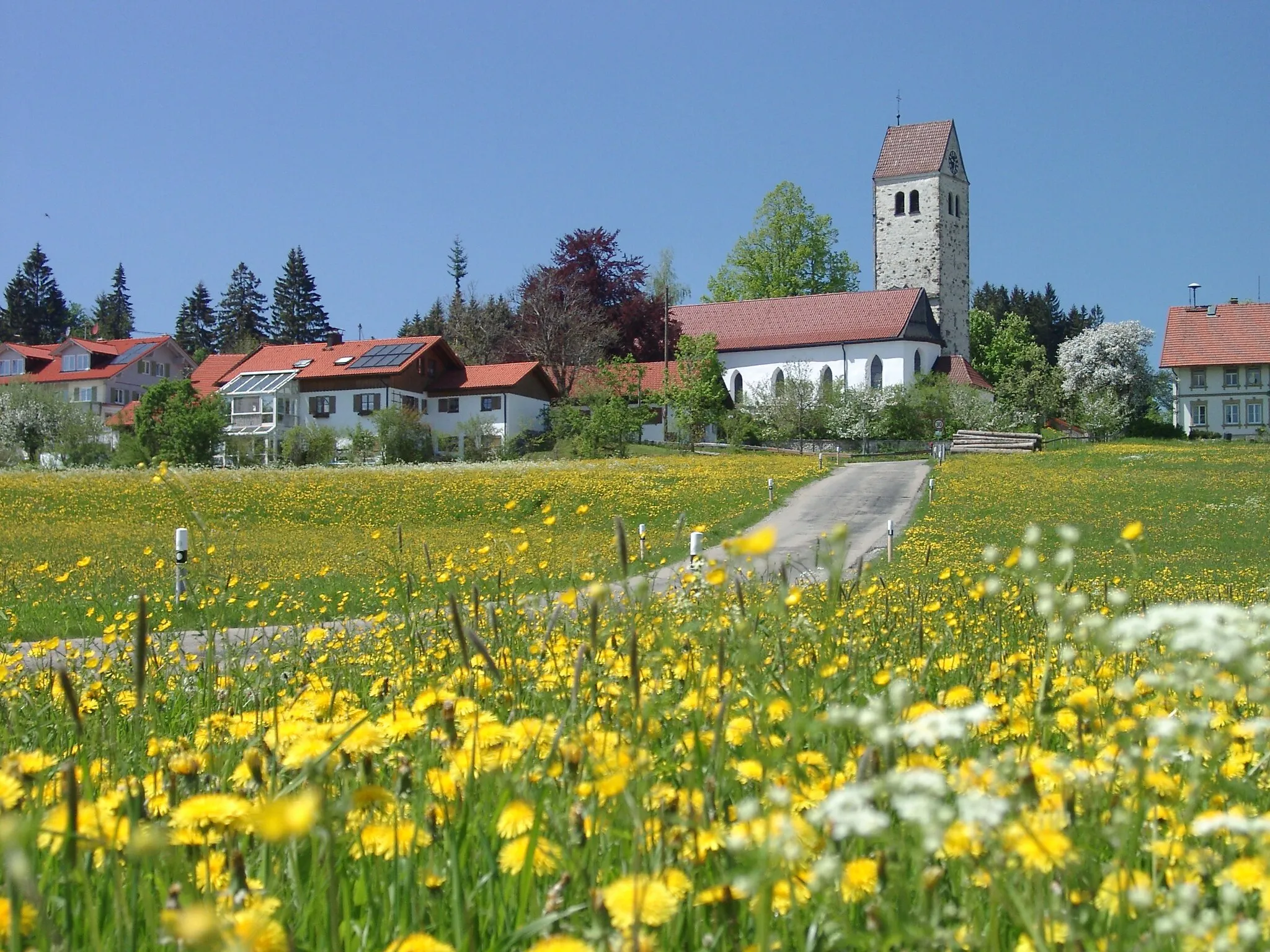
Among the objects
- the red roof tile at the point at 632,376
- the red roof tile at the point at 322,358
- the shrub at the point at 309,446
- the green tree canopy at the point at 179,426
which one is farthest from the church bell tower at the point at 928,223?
the green tree canopy at the point at 179,426

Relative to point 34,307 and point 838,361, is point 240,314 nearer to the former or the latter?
point 34,307

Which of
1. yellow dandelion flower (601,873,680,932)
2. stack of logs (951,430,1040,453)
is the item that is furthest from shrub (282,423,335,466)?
yellow dandelion flower (601,873,680,932)

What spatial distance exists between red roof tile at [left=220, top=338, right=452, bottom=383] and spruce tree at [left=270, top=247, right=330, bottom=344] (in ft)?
118

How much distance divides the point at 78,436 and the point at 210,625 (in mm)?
56190

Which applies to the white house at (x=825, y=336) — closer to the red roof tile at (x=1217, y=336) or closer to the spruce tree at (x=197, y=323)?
the red roof tile at (x=1217, y=336)

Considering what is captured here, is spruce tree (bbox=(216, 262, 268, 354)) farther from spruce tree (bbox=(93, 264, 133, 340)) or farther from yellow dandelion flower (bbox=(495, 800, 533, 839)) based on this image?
yellow dandelion flower (bbox=(495, 800, 533, 839))

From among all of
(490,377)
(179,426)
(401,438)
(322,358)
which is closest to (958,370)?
(490,377)

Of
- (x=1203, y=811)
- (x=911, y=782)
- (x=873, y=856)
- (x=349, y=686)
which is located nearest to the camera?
(x=911, y=782)

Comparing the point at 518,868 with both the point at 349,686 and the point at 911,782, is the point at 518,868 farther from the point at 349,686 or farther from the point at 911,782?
the point at 349,686

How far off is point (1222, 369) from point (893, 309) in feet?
71.5

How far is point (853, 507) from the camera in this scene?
29.3 m

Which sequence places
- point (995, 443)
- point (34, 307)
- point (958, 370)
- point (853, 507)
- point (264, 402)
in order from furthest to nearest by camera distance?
point (34, 307) → point (958, 370) → point (264, 402) → point (995, 443) → point (853, 507)

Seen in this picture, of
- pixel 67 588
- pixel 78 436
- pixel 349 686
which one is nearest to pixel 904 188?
pixel 78 436

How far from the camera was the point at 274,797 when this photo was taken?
1930 mm
